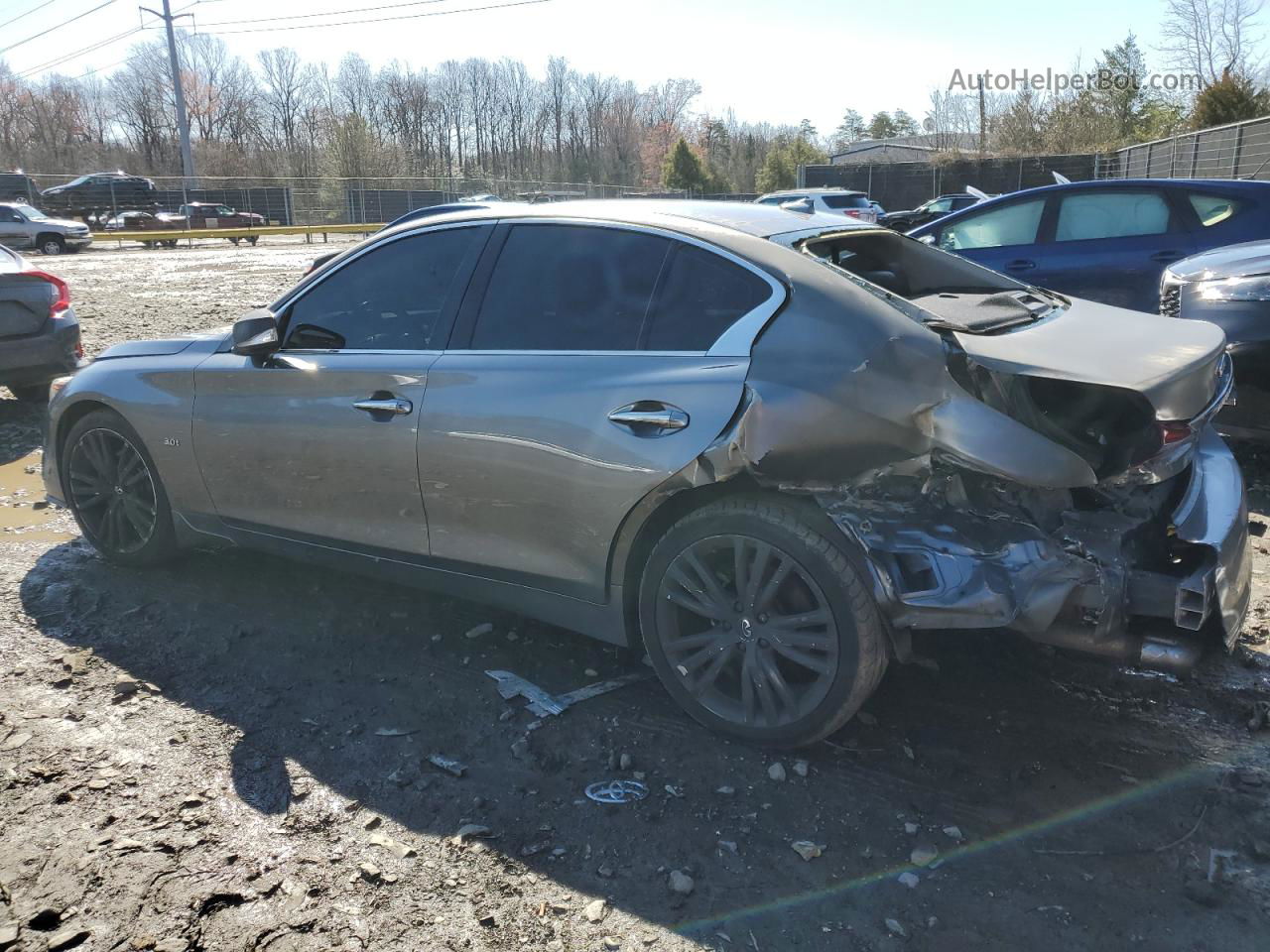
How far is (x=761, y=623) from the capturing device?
298 cm

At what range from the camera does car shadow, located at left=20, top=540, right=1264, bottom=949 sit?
2523 mm

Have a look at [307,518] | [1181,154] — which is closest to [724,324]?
[307,518]

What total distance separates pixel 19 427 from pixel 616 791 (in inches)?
276

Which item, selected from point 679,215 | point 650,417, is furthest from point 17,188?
point 650,417

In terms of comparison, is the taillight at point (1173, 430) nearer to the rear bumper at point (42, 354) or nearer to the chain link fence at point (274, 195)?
the rear bumper at point (42, 354)

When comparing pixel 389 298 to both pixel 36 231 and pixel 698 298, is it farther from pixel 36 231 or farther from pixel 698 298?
pixel 36 231

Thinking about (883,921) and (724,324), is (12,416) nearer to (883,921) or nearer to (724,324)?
(724,324)

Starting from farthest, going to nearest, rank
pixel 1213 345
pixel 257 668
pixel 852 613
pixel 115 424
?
pixel 115 424 < pixel 257 668 < pixel 1213 345 < pixel 852 613

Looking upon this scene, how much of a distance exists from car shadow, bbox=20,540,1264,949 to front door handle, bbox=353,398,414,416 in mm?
976

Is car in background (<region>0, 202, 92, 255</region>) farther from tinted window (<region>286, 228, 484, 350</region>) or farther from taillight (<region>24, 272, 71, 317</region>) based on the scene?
tinted window (<region>286, 228, 484, 350</region>)

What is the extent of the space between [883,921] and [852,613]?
2.64ft

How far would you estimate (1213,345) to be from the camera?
3.18 m

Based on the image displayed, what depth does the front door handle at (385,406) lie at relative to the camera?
3533 millimetres

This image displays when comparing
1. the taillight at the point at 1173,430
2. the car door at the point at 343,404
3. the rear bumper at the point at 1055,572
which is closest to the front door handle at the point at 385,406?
the car door at the point at 343,404
